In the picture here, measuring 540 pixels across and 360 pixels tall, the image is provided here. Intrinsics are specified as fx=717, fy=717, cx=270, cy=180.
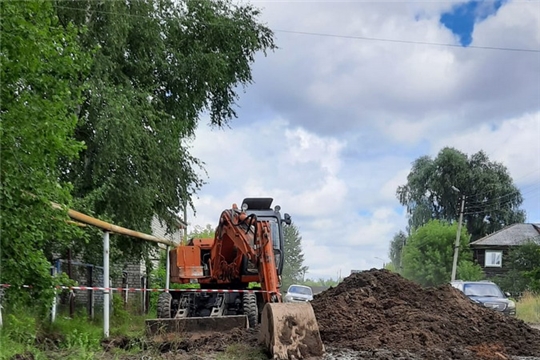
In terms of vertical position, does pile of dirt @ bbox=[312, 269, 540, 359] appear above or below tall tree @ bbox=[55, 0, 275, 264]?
below

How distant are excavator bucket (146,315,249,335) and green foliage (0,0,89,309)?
8.76ft

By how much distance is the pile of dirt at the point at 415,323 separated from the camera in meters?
11.2

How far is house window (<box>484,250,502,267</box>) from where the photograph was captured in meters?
58.4

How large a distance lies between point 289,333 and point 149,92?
1068cm

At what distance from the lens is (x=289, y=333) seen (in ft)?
33.8

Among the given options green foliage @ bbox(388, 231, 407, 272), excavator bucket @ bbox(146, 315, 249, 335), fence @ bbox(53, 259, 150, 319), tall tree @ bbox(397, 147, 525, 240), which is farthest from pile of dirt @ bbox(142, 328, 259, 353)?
green foliage @ bbox(388, 231, 407, 272)

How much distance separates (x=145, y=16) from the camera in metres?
18.8

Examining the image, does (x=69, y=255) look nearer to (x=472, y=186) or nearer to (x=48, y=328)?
(x=48, y=328)

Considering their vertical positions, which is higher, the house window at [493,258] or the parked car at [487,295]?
the house window at [493,258]

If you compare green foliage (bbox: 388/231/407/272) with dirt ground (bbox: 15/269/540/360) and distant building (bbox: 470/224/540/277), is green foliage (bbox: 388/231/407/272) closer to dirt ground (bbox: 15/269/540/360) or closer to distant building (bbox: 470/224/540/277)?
distant building (bbox: 470/224/540/277)

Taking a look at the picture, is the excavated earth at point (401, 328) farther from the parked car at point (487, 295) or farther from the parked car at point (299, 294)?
the parked car at point (299, 294)

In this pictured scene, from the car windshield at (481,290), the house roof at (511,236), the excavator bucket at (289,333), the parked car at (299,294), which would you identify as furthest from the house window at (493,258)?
the excavator bucket at (289,333)

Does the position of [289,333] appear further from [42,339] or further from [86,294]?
[86,294]

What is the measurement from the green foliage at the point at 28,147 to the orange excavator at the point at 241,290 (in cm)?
318
